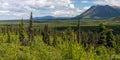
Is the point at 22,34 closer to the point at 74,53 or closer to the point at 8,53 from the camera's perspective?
the point at 8,53

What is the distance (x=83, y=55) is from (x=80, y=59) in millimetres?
952

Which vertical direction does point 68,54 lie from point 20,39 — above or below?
above

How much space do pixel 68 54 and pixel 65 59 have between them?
2.75ft

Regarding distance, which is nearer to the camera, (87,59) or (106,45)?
(87,59)

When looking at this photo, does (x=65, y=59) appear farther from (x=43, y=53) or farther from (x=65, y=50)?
(x=43, y=53)

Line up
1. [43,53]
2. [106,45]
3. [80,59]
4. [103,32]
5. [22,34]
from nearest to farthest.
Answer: [80,59] < [43,53] < [103,32] < [106,45] < [22,34]

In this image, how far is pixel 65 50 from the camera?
34.9 m

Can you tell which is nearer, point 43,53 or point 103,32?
point 43,53

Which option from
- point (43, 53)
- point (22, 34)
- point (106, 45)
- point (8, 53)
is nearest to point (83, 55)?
point (43, 53)

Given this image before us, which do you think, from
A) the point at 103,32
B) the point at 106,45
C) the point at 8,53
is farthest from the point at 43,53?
the point at 106,45

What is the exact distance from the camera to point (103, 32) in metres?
72.2

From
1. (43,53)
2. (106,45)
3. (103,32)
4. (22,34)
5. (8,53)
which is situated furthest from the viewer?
(22,34)

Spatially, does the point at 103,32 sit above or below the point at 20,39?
above

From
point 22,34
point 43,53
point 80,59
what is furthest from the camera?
point 22,34
